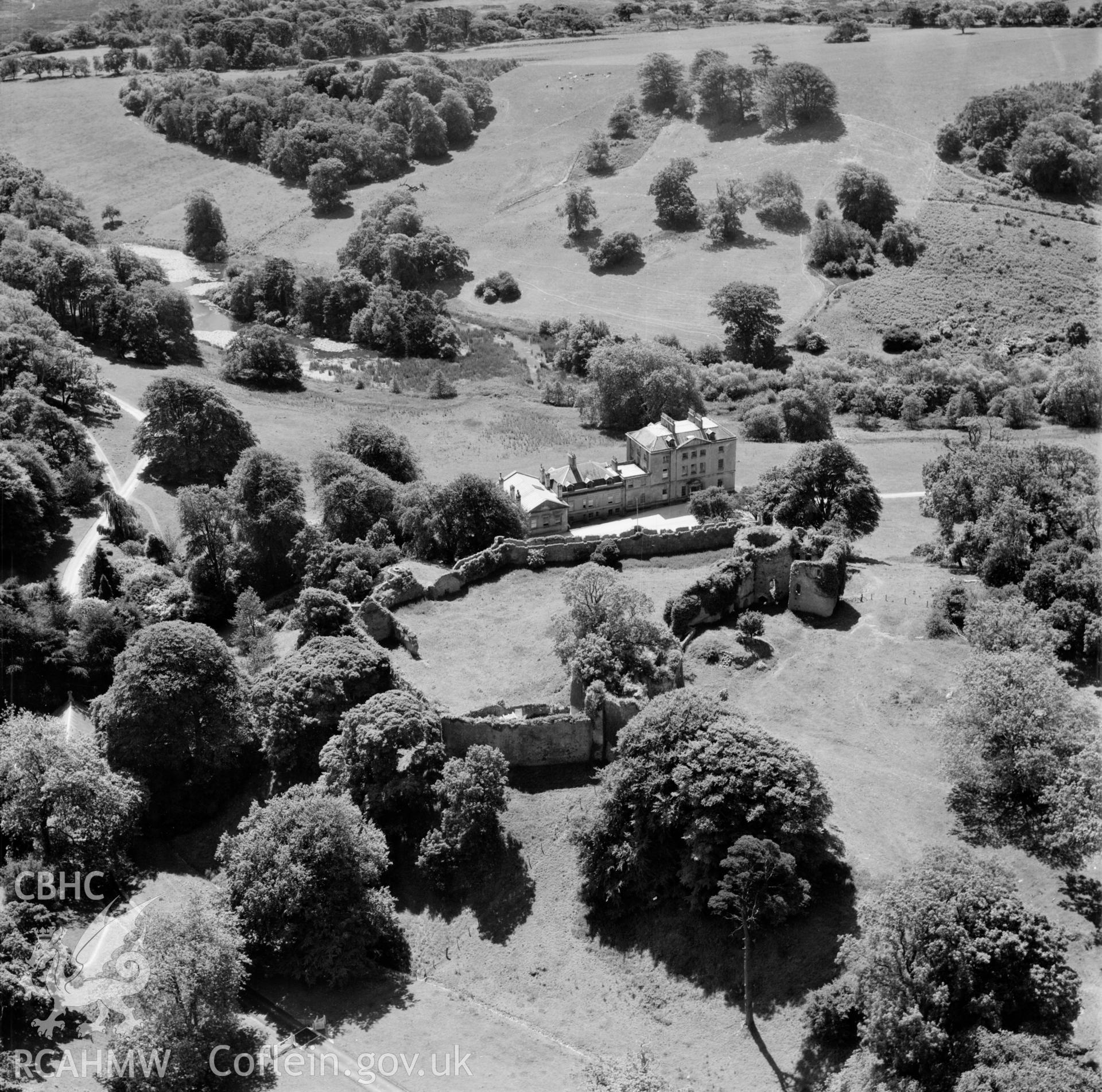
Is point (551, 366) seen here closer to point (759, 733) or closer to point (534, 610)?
point (534, 610)

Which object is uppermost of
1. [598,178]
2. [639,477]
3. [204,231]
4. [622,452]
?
[639,477]

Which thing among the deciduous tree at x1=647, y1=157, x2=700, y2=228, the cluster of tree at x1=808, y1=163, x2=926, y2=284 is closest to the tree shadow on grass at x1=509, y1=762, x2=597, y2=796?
the cluster of tree at x1=808, y1=163, x2=926, y2=284

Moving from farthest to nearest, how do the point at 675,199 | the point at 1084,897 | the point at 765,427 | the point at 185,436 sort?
the point at 675,199
the point at 765,427
the point at 185,436
the point at 1084,897

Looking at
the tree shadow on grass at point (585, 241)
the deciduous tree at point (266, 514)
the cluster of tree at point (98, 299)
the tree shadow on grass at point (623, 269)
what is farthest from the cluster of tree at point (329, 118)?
the deciduous tree at point (266, 514)

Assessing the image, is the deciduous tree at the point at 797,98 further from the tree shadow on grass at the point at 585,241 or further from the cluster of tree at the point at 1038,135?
the tree shadow on grass at the point at 585,241

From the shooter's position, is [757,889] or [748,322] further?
[748,322]

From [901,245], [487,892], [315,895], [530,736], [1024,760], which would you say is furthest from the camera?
[901,245]

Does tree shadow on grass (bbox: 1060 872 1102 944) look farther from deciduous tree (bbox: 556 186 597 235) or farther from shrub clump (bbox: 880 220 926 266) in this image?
deciduous tree (bbox: 556 186 597 235)

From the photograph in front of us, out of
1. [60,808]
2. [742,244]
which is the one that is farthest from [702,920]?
[742,244]

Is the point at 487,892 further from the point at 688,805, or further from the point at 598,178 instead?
the point at 598,178
